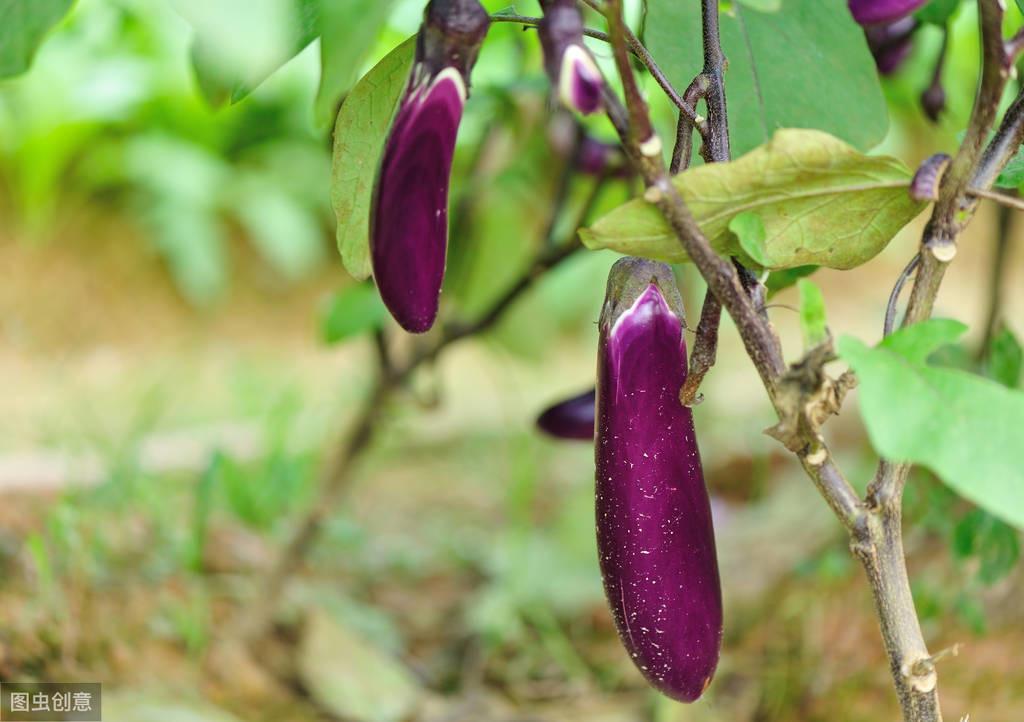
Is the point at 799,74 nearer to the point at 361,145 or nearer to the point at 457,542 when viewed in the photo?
the point at 361,145

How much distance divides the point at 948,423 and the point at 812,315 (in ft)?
0.19

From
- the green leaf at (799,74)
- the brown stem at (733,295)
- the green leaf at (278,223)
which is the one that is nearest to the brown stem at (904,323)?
the brown stem at (733,295)

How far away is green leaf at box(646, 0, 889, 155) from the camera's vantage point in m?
0.44

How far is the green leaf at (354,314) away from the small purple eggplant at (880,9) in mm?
364

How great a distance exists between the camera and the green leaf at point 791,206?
1.09 feet

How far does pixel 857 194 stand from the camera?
36cm

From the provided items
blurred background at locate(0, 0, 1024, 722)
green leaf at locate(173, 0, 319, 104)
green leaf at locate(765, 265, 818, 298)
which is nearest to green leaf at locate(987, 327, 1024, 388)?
blurred background at locate(0, 0, 1024, 722)

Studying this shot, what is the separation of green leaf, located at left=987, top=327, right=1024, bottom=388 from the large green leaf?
1.58 ft

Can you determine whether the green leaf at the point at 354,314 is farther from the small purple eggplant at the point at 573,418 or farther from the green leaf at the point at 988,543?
the green leaf at the point at 988,543

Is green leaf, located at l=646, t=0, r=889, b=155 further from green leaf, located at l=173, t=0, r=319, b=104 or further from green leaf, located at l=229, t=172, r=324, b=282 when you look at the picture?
green leaf, located at l=229, t=172, r=324, b=282

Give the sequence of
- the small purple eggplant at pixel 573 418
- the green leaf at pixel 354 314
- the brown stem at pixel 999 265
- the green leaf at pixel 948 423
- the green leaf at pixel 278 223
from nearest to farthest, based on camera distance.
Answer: the green leaf at pixel 948 423, the small purple eggplant at pixel 573 418, the green leaf at pixel 354 314, the brown stem at pixel 999 265, the green leaf at pixel 278 223

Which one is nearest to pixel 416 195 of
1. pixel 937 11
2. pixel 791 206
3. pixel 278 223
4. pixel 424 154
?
pixel 424 154

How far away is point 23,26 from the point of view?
39cm

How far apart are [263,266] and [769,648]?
2394 millimetres
